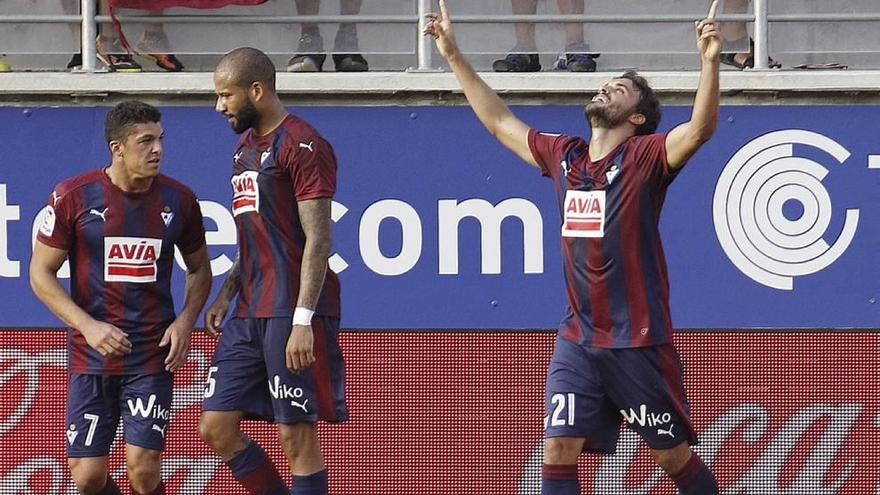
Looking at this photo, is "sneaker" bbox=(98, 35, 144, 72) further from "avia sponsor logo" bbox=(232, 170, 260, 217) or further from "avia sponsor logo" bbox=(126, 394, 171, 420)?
"avia sponsor logo" bbox=(126, 394, 171, 420)

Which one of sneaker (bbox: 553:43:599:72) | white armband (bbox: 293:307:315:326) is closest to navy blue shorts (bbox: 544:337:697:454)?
white armband (bbox: 293:307:315:326)

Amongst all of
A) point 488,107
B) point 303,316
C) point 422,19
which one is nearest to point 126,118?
point 303,316

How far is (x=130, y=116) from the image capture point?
6.75m

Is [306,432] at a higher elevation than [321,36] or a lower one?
lower

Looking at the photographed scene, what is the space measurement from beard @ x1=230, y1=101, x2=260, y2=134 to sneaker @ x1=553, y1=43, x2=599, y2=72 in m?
2.34

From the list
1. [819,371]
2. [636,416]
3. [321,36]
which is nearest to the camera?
[636,416]

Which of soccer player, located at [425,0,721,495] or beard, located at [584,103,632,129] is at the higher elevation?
beard, located at [584,103,632,129]

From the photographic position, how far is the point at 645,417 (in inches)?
256

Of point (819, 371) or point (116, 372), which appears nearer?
point (116, 372)

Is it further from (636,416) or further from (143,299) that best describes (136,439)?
(636,416)

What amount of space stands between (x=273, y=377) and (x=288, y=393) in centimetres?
10

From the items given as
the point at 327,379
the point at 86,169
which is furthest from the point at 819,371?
the point at 86,169

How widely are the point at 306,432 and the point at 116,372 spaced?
0.87 meters

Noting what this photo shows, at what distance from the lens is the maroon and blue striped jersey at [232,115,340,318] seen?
21.8 feet
